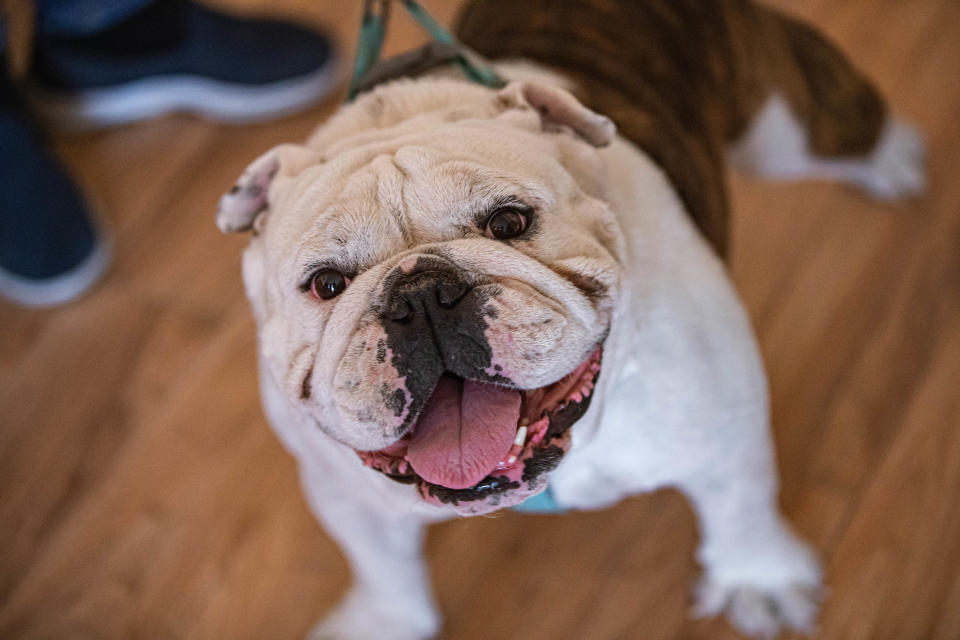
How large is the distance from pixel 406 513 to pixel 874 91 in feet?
5.23

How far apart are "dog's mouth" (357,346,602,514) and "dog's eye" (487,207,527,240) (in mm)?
202

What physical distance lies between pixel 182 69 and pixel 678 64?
70.6 inches

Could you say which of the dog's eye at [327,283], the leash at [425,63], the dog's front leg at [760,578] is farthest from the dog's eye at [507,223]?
the dog's front leg at [760,578]

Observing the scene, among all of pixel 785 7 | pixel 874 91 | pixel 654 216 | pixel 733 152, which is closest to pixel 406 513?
pixel 654 216

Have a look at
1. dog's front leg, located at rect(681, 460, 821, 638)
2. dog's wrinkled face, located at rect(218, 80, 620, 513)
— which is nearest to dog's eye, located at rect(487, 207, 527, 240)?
dog's wrinkled face, located at rect(218, 80, 620, 513)

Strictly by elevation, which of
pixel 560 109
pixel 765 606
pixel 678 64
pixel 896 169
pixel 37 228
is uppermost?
pixel 560 109

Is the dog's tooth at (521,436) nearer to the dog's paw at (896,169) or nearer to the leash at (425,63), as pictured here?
the leash at (425,63)

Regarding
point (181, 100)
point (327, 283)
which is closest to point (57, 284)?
point (181, 100)

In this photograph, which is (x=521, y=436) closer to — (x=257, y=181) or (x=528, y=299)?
(x=528, y=299)

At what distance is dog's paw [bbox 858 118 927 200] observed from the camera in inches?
96.0

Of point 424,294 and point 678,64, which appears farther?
point 678,64

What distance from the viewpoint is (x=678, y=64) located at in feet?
5.99

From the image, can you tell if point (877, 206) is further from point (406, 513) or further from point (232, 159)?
point (232, 159)

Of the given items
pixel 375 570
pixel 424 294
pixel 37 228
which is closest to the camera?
pixel 424 294
